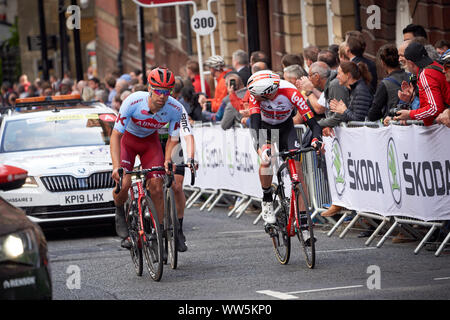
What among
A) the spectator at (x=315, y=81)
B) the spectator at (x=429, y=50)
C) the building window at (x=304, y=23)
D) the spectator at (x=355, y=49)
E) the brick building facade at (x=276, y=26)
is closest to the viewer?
the spectator at (x=429, y=50)

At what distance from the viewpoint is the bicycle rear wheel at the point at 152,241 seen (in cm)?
1080

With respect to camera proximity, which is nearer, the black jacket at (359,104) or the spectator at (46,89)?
the black jacket at (359,104)

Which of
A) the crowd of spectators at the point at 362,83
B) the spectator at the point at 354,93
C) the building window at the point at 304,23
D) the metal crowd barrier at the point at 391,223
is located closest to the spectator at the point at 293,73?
the crowd of spectators at the point at 362,83

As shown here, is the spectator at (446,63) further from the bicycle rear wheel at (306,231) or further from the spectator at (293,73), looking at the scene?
the spectator at (293,73)

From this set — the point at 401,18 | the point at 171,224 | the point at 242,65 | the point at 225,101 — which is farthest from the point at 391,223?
the point at 401,18

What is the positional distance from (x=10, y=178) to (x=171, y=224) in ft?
12.1

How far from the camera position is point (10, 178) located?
7801 millimetres

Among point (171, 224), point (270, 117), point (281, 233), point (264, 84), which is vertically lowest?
point (281, 233)

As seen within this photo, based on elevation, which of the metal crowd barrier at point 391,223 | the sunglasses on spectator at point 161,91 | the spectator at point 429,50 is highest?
the spectator at point 429,50

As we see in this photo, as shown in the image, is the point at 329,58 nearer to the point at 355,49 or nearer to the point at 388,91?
the point at 355,49

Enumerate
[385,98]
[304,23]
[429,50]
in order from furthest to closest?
1. [304,23]
2. [429,50]
3. [385,98]

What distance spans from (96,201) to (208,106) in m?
6.95
